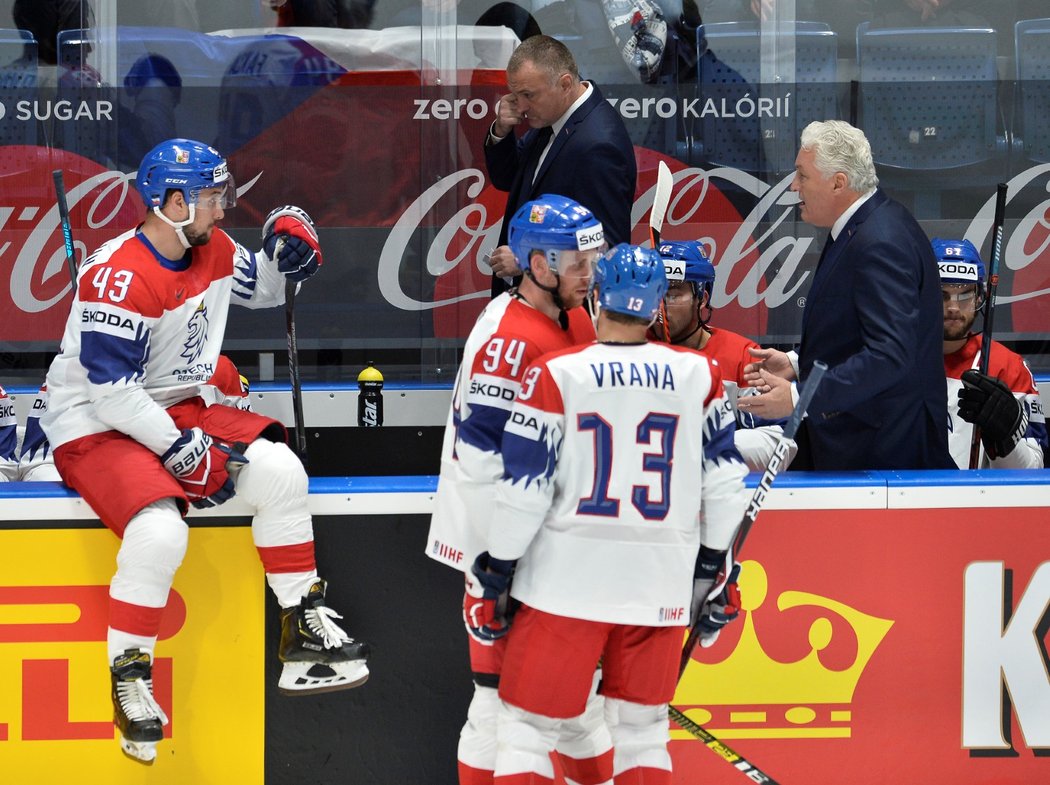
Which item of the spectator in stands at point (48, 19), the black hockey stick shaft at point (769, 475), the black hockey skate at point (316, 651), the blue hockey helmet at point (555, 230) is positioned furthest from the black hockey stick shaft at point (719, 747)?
the spectator in stands at point (48, 19)

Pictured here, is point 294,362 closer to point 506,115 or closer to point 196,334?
point 196,334

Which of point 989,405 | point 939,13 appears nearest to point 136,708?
point 989,405

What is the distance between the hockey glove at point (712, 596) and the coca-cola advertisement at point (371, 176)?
7.43ft

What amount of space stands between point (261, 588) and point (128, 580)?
310 mm

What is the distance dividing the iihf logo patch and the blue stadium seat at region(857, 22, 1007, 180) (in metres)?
2.67

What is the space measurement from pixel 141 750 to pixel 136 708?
83 millimetres

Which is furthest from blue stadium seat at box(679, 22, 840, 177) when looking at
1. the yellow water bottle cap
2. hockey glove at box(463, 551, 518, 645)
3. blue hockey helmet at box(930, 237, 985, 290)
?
hockey glove at box(463, 551, 518, 645)

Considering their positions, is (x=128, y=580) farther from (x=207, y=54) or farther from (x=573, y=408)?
(x=207, y=54)

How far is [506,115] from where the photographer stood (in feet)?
12.3

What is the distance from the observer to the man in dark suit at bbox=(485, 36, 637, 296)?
138 inches

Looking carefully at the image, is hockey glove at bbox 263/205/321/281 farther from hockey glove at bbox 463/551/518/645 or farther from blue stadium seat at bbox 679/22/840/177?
blue stadium seat at bbox 679/22/840/177

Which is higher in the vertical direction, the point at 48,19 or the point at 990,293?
the point at 48,19

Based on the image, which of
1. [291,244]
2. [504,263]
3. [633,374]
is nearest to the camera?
[633,374]

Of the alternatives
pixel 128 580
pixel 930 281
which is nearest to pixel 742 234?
pixel 930 281
